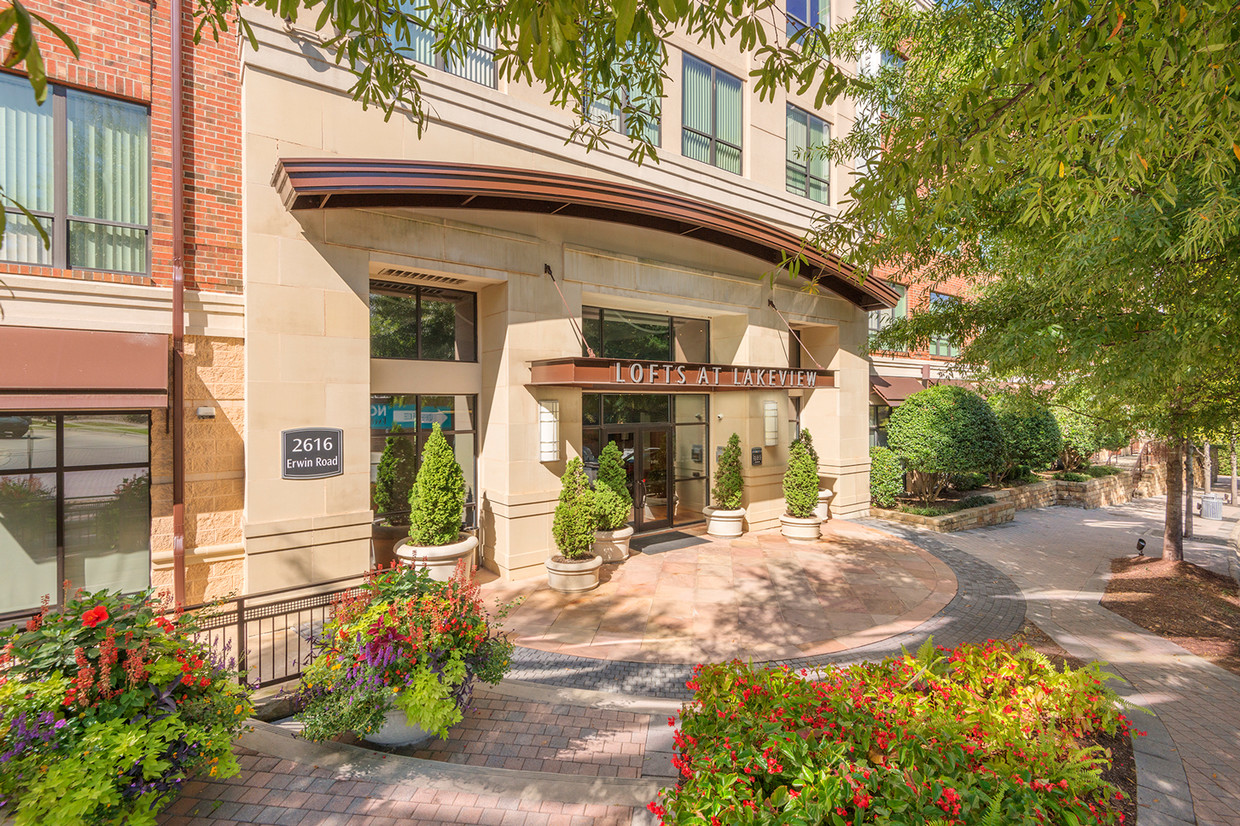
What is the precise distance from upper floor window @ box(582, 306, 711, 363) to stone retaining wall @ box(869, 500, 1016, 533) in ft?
23.5

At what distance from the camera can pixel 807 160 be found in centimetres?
1662

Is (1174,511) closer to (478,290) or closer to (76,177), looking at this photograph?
(478,290)

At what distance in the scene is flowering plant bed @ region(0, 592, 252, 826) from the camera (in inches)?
143

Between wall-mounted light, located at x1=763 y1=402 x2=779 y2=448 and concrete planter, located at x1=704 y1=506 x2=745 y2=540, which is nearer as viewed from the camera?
concrete planter, located at x1=704 y1=506 x2=745 y2=540

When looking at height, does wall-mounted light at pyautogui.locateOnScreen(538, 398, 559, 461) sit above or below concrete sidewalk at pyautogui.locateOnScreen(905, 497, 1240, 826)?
above

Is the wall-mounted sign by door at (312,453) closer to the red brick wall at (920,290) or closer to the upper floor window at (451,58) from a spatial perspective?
the upper floor window at (451,58)

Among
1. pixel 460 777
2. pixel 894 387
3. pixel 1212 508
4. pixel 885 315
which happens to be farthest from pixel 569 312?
pixel 1212 508

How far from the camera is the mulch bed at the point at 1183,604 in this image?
25.9 ft

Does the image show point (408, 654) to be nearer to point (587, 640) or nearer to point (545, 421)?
point (587, 640)

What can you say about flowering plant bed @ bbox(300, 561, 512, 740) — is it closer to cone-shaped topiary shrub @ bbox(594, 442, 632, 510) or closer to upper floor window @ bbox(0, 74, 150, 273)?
cone-shaped topiary shrub @ bbox(594, 442, 632, 510)

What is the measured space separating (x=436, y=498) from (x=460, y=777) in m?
4.99

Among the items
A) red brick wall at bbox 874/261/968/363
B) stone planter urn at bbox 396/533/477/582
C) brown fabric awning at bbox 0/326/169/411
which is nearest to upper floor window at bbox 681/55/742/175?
red brick wall at bbox 874/261/968/363

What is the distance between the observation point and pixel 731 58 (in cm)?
1486

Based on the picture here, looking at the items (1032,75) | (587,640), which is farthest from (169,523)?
(1032,75)
